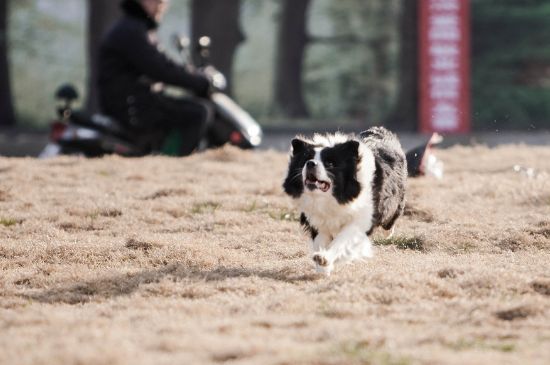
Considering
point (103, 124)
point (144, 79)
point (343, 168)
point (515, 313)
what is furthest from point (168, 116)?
point (515, 313)

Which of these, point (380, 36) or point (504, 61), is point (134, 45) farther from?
point (380, 36)

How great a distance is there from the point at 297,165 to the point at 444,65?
13374 millimetres

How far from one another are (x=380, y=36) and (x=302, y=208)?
21424mm

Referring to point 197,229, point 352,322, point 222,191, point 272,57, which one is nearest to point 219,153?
point 222,191

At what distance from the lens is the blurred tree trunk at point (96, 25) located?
70.9 feet

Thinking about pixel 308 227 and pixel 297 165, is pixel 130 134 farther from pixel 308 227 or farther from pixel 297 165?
pixel 297 165

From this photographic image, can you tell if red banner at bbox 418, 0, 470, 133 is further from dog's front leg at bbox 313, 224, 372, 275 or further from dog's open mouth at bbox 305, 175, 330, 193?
dog's open mouth at bbox 305, 175, 330, 193

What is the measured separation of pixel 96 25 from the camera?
22203mm

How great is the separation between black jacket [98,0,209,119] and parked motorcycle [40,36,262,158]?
0.26 meters

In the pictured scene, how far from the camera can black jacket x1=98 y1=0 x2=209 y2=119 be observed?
13.0 m

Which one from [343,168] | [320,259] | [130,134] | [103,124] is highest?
[343,168]

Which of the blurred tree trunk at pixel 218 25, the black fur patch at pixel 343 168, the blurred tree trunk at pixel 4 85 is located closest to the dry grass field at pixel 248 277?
the black fur patch at pixel 343 168

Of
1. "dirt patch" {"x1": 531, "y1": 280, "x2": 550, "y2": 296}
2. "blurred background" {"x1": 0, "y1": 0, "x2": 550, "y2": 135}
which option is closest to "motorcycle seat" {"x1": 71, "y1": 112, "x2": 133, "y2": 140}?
"dirt patch" {"x1": 531, "y1": 280, "x2": 550, "y2": 296}

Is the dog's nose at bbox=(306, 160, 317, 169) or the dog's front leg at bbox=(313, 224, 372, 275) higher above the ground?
the dog's nose at bbox=(306, 160, 317, 169)
